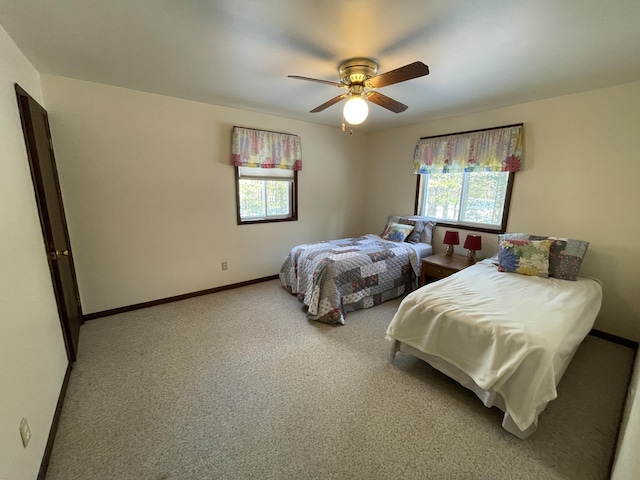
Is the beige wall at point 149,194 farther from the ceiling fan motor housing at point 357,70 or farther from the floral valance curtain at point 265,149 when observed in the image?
the ceiling fan motor housing at point 357,70

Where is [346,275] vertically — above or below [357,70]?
below

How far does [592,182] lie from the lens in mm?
2617

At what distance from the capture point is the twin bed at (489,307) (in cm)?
154

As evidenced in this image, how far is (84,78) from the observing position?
8.05 ft

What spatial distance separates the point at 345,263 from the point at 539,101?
273 cm

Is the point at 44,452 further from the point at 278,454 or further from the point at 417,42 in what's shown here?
the point at 417,42

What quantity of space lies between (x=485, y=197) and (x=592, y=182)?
992 millimetres

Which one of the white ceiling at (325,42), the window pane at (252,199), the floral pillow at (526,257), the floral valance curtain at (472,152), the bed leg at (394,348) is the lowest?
the bed leg at (394,348)

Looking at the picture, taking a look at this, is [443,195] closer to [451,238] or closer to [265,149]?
[451,238]

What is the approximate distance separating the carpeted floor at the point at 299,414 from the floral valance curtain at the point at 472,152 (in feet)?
6.84

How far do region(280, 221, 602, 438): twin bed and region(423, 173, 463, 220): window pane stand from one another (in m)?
0.91

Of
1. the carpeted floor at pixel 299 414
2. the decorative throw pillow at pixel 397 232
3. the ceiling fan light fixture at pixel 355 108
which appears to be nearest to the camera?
the carpeted floor at pixel 299 414

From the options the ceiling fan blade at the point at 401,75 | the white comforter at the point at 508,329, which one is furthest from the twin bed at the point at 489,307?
the ceiling fan blade at the point at 401,75

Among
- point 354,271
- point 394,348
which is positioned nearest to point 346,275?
point 354,271
